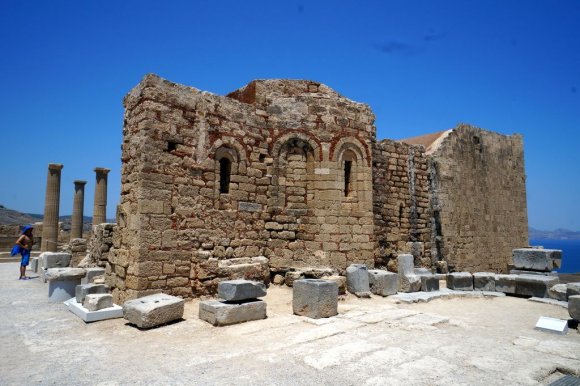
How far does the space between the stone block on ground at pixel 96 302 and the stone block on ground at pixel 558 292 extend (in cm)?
1017

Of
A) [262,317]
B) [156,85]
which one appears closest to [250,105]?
[156,85]

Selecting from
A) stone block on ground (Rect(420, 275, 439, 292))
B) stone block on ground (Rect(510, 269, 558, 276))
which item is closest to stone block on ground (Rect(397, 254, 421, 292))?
stone block on ground (Rect(420, 275, 439, 292))

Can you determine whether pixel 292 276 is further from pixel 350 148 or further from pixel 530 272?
pixel 530 272

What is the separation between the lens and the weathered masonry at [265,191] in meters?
7.59

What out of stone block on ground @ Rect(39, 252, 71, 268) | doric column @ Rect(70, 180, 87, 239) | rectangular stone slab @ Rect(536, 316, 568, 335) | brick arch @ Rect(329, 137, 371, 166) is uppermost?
brick arch @ Rect(329, 137, 371, 166)

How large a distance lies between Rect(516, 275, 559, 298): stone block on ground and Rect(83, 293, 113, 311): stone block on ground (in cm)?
993

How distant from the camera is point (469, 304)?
893 centimetres

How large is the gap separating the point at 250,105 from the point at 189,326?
5479mm

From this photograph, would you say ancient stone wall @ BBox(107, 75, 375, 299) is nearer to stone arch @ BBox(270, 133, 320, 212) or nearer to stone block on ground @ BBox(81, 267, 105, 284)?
stone arch @ BBox(270, 133, 320, 212)

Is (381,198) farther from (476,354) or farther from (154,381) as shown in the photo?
(154,381)

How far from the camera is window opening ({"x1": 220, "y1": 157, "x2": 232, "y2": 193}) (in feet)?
29.1

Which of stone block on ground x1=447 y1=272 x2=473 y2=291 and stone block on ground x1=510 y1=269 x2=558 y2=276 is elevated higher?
stone block on ground x1=510 y1=269 x2=558 y2=276

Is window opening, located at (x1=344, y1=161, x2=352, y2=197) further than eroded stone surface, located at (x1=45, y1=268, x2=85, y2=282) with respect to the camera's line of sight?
Yes

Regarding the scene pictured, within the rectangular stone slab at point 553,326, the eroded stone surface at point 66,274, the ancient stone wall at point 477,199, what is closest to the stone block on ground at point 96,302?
the eroded stone surface at point 66,274
